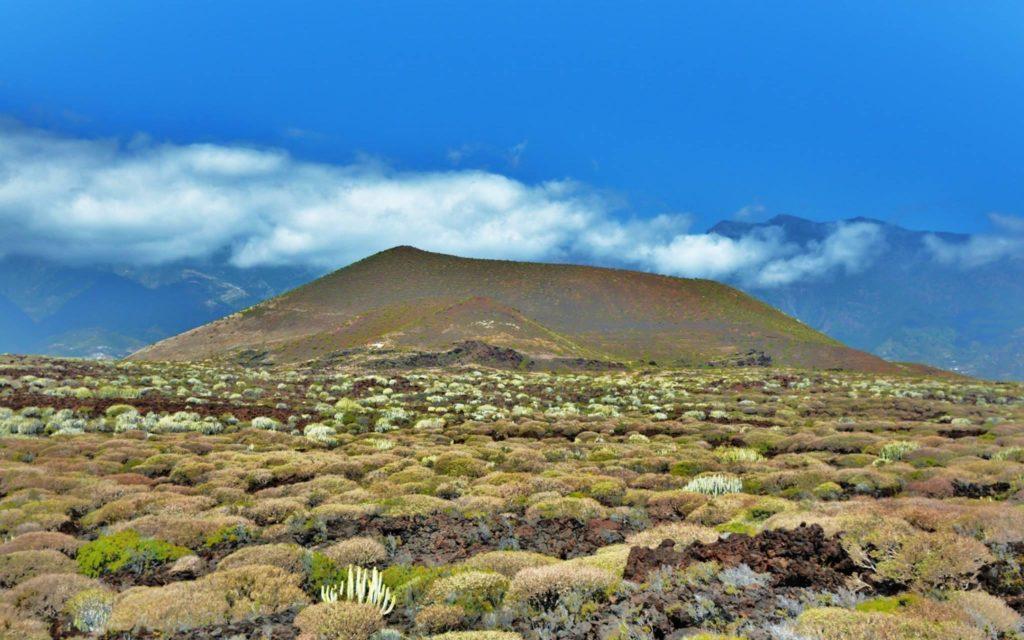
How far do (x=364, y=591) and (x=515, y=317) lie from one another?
96.3m

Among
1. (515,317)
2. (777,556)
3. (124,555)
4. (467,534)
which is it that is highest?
(515,317)

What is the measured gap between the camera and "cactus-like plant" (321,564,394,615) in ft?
24.9

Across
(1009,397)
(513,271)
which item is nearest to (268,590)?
(1009,397)

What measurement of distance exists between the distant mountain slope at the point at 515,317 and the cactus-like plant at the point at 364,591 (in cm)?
7760

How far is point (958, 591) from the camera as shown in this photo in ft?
20.0

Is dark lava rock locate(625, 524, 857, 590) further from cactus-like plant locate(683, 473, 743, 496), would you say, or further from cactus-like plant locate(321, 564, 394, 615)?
cactus-like plant locate(683, 473, 743, 496)

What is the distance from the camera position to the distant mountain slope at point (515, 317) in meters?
99.4

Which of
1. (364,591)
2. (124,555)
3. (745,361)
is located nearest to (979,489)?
(364,591)

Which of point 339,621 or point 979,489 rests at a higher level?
point 979,489

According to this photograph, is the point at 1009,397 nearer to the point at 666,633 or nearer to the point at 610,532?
the point at 610,532

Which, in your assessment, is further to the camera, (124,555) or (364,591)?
(124,555)

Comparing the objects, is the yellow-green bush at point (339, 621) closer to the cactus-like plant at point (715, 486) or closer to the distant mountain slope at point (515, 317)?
the cactus-like plant at point (715, 486)

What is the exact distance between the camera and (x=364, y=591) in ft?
26.6

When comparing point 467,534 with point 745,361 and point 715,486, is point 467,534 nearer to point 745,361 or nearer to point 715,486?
point 715,486
